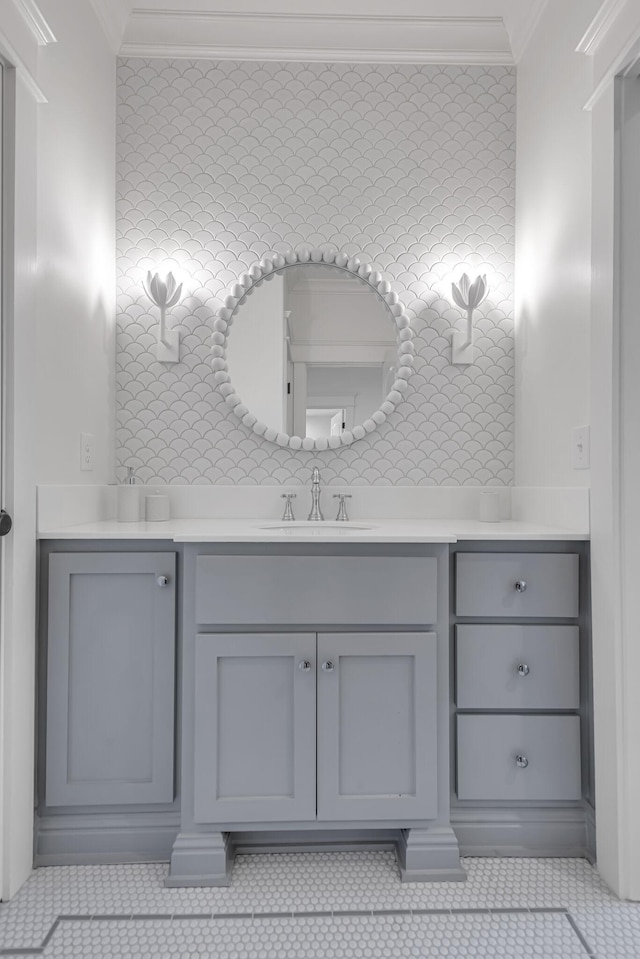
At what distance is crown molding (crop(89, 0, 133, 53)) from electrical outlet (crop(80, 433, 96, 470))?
1.36m

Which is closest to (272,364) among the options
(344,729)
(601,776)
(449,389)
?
(449,389)

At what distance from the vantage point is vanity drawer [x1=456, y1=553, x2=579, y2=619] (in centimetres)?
168

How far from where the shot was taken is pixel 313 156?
2.24m

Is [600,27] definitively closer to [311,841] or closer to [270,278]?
[270,278]

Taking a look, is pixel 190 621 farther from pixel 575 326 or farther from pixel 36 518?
pixel 575 326

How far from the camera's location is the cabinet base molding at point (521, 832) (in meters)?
1.67

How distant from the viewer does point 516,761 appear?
5.45 feet

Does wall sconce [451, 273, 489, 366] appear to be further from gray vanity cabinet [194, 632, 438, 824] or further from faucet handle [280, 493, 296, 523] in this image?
gray vanity cabinet [194, 632, 438, 824]

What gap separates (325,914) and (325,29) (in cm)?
265

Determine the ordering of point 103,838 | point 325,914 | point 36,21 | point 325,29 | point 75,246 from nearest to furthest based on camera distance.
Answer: point 325,914 → point 36,21 → point 103,838 → point 75,246 → point 325,29

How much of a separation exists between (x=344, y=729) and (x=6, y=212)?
4.95 feet

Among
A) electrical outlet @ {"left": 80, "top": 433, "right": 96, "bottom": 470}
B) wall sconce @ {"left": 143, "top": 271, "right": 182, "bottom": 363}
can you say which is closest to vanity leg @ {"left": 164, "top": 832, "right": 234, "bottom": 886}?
electrical outlet @ {"left": 80, "top": 433, "right": 96, "bottom": 470}

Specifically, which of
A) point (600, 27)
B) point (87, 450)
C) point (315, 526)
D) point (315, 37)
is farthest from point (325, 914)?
point (315, 37)

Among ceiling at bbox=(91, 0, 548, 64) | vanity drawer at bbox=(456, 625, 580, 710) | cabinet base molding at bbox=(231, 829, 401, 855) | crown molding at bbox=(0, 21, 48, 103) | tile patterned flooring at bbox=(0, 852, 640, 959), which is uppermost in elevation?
ceiling at bbox=(91, 0, 548, 64)
